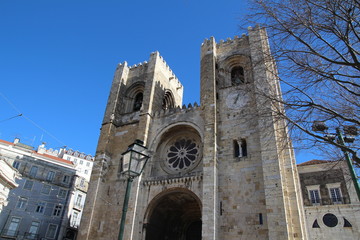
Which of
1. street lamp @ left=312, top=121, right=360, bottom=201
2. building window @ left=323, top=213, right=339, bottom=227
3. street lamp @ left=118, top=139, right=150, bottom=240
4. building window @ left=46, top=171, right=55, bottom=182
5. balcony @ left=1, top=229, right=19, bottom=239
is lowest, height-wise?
balcony @ left=1, top=229, right=19, bottom=239

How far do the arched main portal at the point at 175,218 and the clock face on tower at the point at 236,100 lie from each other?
210 inches

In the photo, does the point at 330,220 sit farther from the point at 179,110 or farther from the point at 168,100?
the point at 168,100

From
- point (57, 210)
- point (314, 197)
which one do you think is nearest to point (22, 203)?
point (57, 210)

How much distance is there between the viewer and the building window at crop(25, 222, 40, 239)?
2239cm

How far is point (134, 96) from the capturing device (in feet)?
68.0

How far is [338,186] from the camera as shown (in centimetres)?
1862

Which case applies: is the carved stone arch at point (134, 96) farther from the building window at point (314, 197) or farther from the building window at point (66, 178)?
the building window at point (314, 197)

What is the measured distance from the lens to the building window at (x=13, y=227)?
846 inches

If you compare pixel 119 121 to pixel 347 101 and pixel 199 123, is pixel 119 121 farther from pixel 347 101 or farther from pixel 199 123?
pixel 347 101

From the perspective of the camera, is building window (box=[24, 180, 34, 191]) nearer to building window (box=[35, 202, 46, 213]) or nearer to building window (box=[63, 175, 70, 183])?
building window (box=[35, 202, 46, 213])

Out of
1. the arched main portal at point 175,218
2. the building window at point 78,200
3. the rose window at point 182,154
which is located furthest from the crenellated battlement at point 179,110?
the building window at point 78,200

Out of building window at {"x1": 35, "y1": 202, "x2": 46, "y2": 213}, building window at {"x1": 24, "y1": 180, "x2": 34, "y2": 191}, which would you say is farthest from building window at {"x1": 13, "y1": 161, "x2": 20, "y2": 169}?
building window at {"x1": 35, "y1": 202, "x2": 46, "y2": 213}

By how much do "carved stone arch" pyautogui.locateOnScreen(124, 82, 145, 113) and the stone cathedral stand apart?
10cm

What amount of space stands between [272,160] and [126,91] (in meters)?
12.3
